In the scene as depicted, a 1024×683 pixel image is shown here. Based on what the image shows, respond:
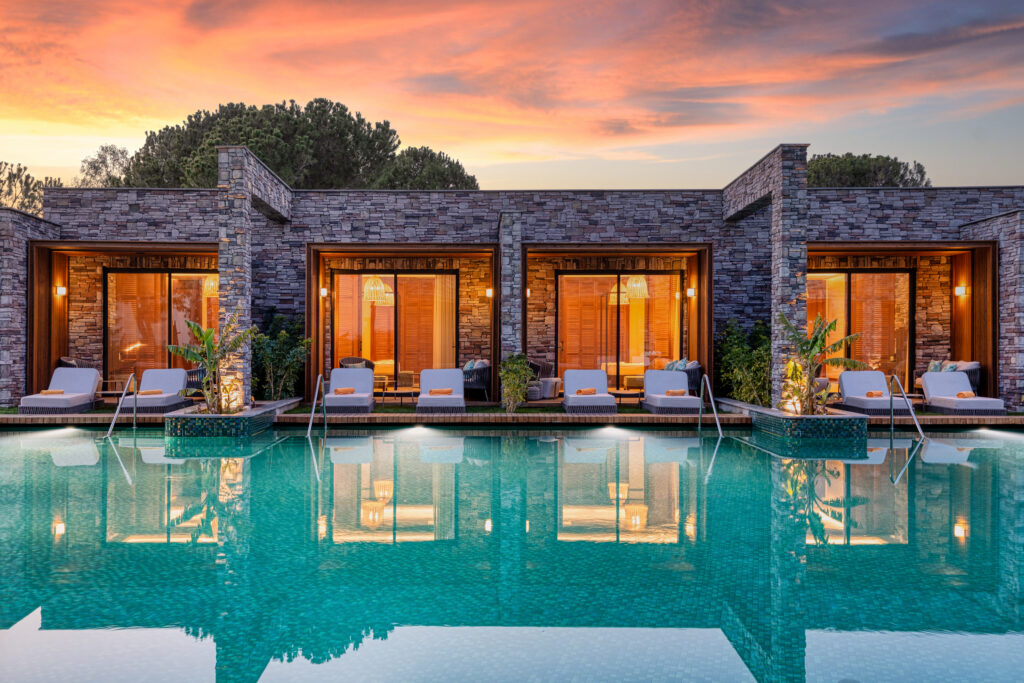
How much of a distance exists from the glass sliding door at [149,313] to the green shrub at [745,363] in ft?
39.5

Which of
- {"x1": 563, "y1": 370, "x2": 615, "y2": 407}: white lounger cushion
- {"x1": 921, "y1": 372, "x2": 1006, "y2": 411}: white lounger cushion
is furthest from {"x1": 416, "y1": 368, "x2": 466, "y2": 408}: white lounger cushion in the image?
{"x1": 921, "y1": 372, "x2": 1006, "y2": 411}: white lounger cushion

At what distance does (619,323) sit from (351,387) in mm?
6988

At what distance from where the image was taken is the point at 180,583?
13.6 feet

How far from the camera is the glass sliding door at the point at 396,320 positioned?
15.9 metres

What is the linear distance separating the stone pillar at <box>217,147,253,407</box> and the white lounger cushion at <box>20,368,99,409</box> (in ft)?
11.7

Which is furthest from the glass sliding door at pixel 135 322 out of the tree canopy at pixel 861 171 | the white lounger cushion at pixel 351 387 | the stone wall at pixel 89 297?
the tree canopy at pixel 861 171

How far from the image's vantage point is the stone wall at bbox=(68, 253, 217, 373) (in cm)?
1554

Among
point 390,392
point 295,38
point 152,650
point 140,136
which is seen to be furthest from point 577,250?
point 140,136

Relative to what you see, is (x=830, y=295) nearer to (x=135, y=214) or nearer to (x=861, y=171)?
(x=861, y=171)

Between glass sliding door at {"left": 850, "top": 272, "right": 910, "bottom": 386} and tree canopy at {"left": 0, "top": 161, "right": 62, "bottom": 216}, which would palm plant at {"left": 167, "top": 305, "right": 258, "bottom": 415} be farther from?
tree canopy at {"left": 0, "top": 161, "right": 62, "bottom": 216}

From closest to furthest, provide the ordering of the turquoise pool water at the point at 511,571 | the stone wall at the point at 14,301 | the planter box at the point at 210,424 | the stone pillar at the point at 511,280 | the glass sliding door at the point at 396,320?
the turquoise pool water at the point at 511,571, the planter box at the point at 210,424, the stone pillar at the point at 511,280, the stone wall at the point at 14,301, the glass sliding door at the point at 396,320

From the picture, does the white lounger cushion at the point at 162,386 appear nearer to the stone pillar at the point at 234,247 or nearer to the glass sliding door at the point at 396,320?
the stone pillar at the point at 234,247

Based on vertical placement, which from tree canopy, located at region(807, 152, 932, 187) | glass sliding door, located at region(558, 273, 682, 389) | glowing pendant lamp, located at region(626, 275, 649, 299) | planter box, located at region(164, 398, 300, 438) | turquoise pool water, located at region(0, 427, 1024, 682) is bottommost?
turquoise pool water, located at region(0, 427, 1024, 682)

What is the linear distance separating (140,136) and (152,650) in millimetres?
31219
